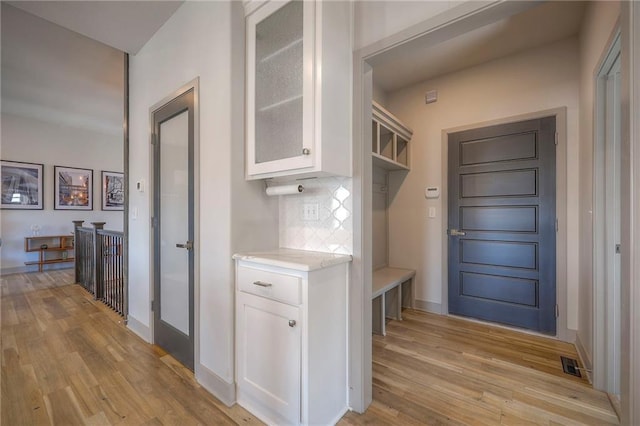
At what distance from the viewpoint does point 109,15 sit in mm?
2234

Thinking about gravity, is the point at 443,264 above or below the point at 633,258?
below

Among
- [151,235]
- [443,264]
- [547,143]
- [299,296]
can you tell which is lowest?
[443,264]

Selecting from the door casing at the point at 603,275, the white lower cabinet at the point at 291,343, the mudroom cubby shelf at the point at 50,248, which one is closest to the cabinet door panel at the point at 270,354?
the white lower cabinet at the point at 291,343

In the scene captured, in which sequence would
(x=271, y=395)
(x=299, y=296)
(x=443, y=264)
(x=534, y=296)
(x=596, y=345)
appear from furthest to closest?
1. (x=443, y=264)
2. (x=534, y=296)
3. (x=596, y=345)
4. (x=271, y=395)
5. (x=299, y=296)

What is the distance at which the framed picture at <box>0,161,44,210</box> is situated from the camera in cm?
487

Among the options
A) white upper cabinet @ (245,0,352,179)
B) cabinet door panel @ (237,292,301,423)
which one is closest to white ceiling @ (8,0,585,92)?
white upper cabinet @ (245,0,352,179)

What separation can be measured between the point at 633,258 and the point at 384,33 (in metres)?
1.56

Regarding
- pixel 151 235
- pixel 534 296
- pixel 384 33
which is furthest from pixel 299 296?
pixel 534 296

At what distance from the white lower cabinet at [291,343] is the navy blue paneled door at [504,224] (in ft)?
6.79

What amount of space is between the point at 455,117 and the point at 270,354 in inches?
124

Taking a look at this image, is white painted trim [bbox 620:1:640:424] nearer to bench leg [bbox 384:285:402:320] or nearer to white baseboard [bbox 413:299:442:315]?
bench leg [bbox 384:285:402:320]

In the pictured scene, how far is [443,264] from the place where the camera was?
10.4 feet

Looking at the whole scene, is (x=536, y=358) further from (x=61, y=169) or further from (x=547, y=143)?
(x=61, y=169)

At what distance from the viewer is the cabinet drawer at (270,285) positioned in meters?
A: 1.39
